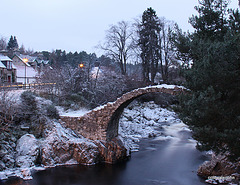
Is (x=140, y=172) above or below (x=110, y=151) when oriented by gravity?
below

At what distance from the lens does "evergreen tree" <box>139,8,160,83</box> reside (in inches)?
986

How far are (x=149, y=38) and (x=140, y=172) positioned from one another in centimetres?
1723

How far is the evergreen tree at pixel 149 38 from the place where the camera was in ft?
82.2

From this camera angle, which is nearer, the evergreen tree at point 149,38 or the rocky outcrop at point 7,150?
the rocky outcrop at point 7,150

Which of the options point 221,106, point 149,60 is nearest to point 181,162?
point 221,106

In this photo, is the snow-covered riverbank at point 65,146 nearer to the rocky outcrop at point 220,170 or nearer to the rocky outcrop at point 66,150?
the rocky outcrop at point 66,150

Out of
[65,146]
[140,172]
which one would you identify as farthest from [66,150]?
[140,172]

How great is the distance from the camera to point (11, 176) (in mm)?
9508

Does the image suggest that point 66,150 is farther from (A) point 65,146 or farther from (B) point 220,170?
(B) point 220,170

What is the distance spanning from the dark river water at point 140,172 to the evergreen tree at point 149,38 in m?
13.3

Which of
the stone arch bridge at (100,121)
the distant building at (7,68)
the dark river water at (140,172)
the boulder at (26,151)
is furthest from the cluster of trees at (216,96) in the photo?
the distant building at (7,68)

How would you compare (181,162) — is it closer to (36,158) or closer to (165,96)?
(36,158)

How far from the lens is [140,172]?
10.8m

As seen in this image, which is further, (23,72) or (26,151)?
(23,72)
